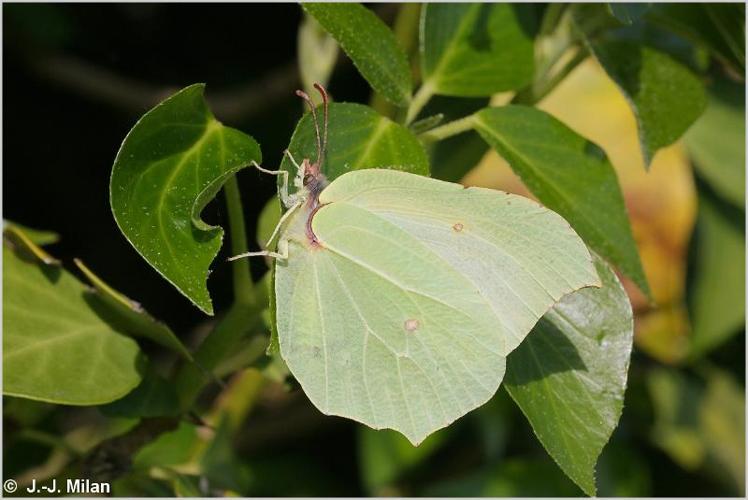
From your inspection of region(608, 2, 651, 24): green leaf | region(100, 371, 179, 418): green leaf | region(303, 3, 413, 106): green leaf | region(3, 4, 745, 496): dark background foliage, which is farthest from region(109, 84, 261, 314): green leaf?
region(3, 4, 745, 496): dark background foliage

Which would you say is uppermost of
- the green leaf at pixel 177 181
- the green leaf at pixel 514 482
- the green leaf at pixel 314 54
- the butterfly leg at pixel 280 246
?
the green leaf at pixel 177 181

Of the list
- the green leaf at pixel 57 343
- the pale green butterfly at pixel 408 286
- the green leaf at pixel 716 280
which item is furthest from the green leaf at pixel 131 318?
the green leaf at pixel 716 280

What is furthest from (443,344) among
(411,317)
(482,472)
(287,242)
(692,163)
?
(692,163)

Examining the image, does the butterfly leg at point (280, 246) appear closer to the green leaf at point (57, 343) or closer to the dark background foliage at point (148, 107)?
the green leaf at point (57, 343)

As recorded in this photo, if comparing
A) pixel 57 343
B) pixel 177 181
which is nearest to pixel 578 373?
pixel 177 181

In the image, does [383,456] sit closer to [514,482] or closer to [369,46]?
[514,482]
